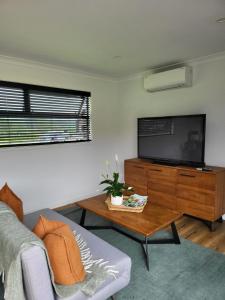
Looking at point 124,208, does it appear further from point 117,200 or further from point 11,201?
point 11,201

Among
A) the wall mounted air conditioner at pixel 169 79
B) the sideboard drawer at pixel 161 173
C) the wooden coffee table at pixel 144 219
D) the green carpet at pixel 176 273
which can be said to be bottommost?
the green carpet at pixel 176 273

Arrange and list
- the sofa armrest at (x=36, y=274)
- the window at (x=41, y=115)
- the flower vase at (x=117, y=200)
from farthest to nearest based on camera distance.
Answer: the window at (x=41, y=115)
the flower vase at (x=117, y=200)
the sofa armrest at (x=36, y=274)

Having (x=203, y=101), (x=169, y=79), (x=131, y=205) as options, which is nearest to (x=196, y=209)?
(x=131, y=205)

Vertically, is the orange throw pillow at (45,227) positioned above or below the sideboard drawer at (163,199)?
above

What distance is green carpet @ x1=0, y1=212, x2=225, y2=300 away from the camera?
182cm

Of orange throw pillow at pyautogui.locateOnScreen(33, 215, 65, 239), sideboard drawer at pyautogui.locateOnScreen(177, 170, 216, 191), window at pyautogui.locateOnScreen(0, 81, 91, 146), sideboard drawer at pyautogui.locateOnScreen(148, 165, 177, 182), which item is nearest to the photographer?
orange throw pillow at pyautogui.locateOnScreen(33, 215, 65, 239)

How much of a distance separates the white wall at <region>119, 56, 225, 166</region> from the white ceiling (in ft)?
1.00

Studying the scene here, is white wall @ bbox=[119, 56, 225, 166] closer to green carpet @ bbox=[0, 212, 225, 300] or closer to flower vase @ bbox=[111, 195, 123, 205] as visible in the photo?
green carpet @ bbox=[0, 212, 225, 300]

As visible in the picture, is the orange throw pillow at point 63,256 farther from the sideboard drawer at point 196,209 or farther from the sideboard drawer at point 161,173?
the sideboard drawer at point 161,173

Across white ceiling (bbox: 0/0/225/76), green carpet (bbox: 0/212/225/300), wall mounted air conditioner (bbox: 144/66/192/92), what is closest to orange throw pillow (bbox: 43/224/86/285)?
green carpet (bbox: 0/212/225/300)

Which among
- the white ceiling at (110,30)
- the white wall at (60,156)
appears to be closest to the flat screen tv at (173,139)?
the white wall at (60,156)

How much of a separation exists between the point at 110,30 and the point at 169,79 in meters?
1.53

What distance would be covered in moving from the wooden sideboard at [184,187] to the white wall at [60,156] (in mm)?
903

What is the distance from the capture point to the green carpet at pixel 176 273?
1818 millimetres
